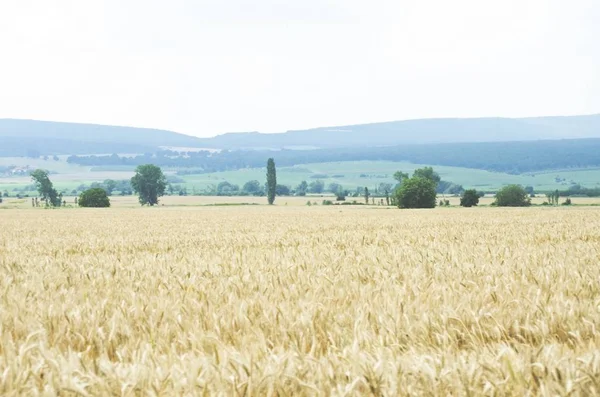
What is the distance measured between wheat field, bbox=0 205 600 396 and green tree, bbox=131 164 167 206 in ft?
395

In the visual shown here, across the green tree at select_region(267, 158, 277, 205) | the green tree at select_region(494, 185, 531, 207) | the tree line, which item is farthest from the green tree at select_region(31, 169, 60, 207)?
the green tree at select_region(494, 185, 531, 207)

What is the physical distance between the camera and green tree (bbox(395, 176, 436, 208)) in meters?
81.6

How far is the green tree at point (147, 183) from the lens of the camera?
416ft

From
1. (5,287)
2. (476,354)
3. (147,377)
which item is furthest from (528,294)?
(5,287)

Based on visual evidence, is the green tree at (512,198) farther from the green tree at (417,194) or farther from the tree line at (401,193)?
the green tree at (417,194)

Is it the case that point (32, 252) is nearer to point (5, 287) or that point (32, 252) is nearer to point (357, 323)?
point (5, 287)

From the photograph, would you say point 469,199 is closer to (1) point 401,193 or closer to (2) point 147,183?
(1) point 401,193

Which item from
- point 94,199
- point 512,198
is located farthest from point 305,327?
point 94,199

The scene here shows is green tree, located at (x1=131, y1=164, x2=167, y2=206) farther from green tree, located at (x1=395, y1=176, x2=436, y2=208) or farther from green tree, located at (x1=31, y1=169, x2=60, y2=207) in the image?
green tree, located at (x1=395, y1=176, x2=436, y2=208)

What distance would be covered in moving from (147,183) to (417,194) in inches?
2604

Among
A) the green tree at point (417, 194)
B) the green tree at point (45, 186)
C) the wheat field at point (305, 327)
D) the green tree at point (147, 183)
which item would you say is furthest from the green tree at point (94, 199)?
the wheat field at point (305, 327)

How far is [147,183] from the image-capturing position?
5015 inches

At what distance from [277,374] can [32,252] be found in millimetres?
11944

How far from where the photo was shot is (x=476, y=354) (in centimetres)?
355
